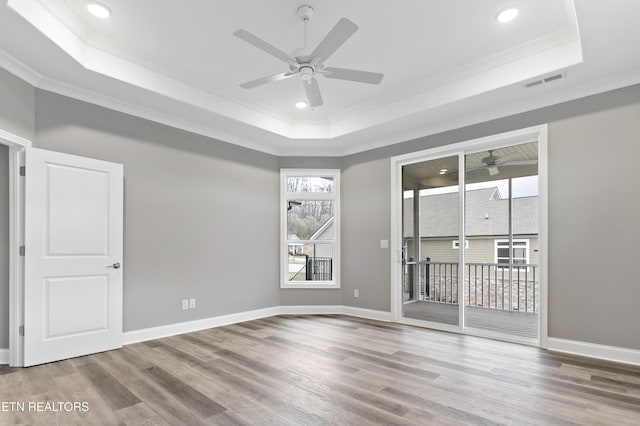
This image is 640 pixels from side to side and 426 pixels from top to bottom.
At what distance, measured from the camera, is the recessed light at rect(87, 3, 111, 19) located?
9.64ft

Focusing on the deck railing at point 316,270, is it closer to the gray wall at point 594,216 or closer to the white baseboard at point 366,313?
the white baseboard at point 366,313

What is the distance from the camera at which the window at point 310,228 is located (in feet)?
19.9

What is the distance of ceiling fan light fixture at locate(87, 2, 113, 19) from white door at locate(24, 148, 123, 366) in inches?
56.0

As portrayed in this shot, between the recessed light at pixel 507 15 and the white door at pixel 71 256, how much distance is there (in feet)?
13.6

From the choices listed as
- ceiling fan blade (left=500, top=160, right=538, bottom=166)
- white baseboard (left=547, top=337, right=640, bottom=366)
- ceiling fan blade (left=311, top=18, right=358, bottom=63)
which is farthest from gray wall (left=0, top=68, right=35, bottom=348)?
ceiling fan blade (left=500, top=160, right=538, bottom=166)

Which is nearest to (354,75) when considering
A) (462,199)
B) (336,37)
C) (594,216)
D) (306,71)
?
(306,71)

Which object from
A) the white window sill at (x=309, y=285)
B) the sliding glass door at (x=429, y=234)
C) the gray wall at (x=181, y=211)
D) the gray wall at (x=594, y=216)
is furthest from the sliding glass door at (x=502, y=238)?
the gray wall at (x=181, y=211)

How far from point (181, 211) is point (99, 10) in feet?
Answer: 7.96

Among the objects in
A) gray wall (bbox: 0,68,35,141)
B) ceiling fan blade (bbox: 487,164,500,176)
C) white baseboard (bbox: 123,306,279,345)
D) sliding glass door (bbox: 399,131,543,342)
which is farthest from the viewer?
ceiling fan blade (bbox: 487,164,500,176)

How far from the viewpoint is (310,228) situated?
242 inches

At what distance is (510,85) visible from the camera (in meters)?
3.74

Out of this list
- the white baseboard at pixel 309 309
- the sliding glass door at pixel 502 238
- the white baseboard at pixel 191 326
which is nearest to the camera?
the white baseboard at pixel 191 326

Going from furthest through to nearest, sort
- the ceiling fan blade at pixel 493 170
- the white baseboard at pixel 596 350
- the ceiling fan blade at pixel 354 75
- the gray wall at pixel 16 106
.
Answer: the ceiling fan blade at pixel 493 170 → the white baseboard at pixel 596 350 → the gray wall at pixel 16 106 → the ceiling fan blade at pixel 354 75

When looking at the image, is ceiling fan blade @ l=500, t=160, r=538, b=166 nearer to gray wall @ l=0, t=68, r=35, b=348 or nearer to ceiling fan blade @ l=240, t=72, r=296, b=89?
ceiling fan blade @ l=240, t=72, r=296, b=89
